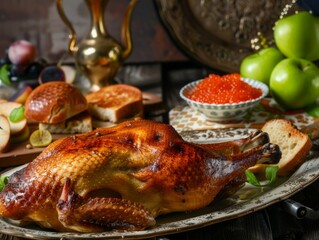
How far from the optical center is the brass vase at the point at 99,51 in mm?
2354

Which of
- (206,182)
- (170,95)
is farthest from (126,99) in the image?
(206,182)

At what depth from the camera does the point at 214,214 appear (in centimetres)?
115

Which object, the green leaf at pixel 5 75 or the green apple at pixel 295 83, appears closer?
the green apple at pixel 295 83

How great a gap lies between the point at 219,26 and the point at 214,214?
5.13 ft

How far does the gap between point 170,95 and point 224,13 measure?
0.46 meters

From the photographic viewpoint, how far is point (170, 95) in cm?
241

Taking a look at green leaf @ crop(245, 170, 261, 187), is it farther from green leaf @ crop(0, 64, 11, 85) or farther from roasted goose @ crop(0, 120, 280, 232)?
green leaf @ crop(0, 64, 11, 85)

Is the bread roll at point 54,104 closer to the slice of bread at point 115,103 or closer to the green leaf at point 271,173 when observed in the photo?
the slice of bread at point 115,103

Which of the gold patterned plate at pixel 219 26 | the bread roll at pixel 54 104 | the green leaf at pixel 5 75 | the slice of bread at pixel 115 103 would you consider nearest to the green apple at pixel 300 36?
the gold patterned plate at pixel 219 26

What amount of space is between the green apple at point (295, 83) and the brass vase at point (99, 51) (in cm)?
66

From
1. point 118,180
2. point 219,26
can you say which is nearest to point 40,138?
point 118,180

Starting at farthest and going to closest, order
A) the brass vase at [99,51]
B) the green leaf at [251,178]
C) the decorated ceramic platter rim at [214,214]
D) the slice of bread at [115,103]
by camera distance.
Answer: the brass vase at [99,51] < the slice of bread at [115,103] < the green leaf at [251,178] < the decorated ceramic platter rim at [214,214]

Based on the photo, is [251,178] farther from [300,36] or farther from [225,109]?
[300,36]

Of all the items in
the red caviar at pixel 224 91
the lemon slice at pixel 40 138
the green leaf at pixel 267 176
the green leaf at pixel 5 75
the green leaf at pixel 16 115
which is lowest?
the green leaf at pixel 5 75
